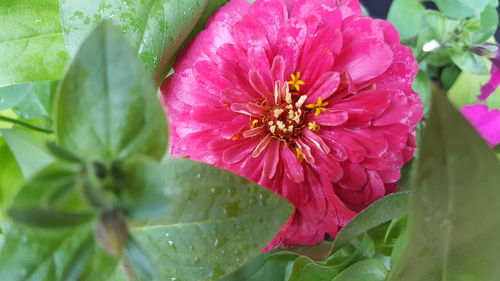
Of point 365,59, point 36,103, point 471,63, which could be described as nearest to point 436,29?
point 471,63

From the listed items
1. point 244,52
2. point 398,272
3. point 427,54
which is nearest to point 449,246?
point 398,272

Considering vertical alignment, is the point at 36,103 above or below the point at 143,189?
below

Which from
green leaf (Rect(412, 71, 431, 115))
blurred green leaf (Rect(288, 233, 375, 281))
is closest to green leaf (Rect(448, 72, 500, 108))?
green leaf (Rect(412, 71, 431, 115))

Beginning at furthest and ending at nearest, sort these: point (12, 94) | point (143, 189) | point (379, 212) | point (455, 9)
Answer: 1. point (455, 9)
2. point (12, 94)
3. point (379, 212)
4. point (143, 189)

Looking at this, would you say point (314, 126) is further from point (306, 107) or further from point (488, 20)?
point (488, 20)

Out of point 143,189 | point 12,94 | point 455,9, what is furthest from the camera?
point 455,9

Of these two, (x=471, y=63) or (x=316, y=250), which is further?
(x=471, y=63)

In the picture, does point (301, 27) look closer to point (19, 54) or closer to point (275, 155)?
point (275, 155)
